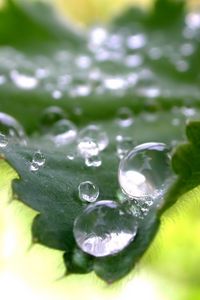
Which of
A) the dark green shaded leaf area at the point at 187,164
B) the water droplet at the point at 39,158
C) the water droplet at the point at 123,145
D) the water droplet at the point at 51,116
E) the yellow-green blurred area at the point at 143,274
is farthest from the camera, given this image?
the yellow-green blurred area at the point at 143,274

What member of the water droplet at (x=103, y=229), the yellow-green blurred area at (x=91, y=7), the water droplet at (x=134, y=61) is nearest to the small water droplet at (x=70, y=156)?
the water droplet at (x=103, y=229)

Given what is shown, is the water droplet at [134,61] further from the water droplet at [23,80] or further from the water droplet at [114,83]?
the water droplet at [23,80]

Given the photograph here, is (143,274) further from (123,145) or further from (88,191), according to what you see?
(88,191)

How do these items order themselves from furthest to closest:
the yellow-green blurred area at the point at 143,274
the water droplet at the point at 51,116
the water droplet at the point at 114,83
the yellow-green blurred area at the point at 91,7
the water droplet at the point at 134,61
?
1. the yellow-green blurred area at the point at 91,7
2. the yellow-green blurred area at the point at 143,274
3. the water droplet at the point at 134,61
4. the water droplet at the point at 114,83
5. the water droplet at the point at 51,116

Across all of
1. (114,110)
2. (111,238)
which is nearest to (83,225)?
(111,238)

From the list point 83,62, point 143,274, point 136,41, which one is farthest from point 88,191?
point 143,274

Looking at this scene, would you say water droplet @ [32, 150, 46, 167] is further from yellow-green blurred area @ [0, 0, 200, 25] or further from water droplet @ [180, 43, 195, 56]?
yellow-green blurred area @ [0, 0, 200, 25]

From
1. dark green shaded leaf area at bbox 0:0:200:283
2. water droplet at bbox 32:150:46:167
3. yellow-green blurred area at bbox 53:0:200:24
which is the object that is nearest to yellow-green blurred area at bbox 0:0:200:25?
yellow-green blurred area at bbox 53:0:200:24

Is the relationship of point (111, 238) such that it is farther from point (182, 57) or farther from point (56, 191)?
point (182, 57)
